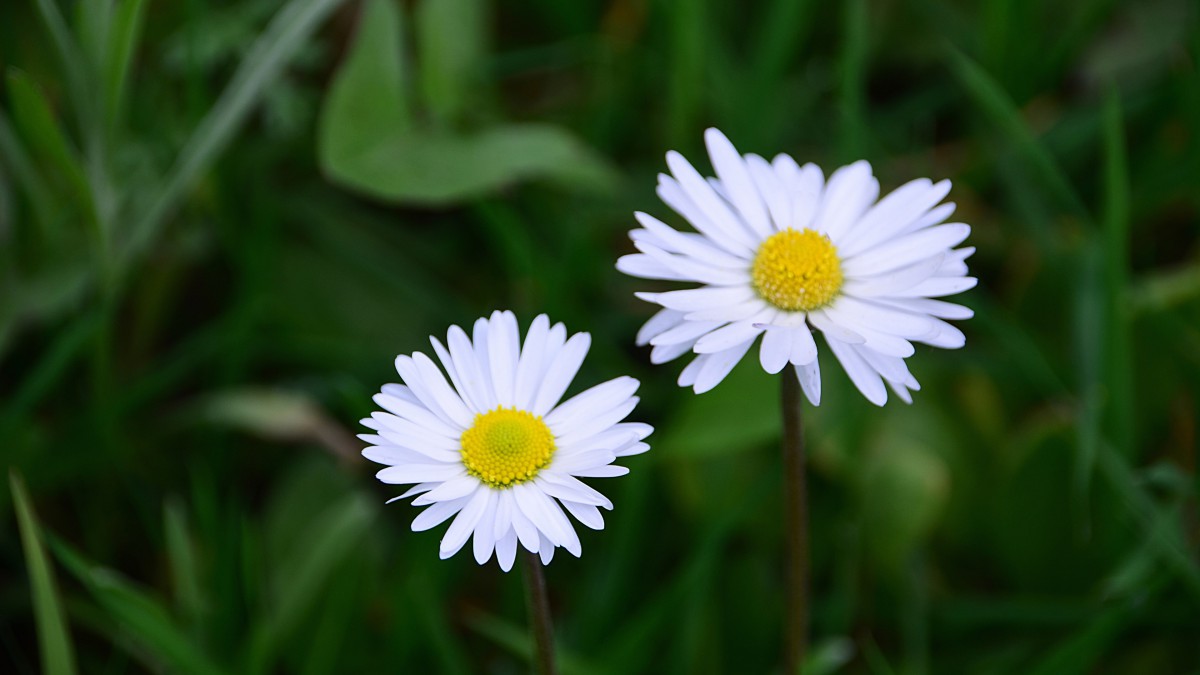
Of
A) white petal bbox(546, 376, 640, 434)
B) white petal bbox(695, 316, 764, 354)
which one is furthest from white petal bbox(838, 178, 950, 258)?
white petal bbox(546, 376, 640, 434)

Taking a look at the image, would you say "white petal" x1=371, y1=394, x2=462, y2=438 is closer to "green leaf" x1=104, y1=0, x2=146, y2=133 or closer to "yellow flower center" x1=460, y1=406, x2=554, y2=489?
"yellow flower center" x1=460, y1=406, x2=554, y2=489

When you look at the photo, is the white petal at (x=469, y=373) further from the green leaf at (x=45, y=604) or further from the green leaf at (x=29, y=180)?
the green leaf at (x=29, y=180)

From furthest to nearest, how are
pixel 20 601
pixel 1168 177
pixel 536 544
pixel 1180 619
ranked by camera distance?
pixel 1168 177 → pixel 20 601 → pixel 1180 619 → pixel 536 544

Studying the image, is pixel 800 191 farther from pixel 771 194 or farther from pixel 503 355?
pixel 503 355

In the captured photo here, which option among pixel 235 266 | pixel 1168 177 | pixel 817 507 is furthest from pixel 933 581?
pixel 235 266

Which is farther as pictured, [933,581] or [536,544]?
[933,581]

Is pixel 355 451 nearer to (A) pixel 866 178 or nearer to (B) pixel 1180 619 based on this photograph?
(A) pixel 866 178

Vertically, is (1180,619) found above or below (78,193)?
below

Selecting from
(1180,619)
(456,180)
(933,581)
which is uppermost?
(456,180)
